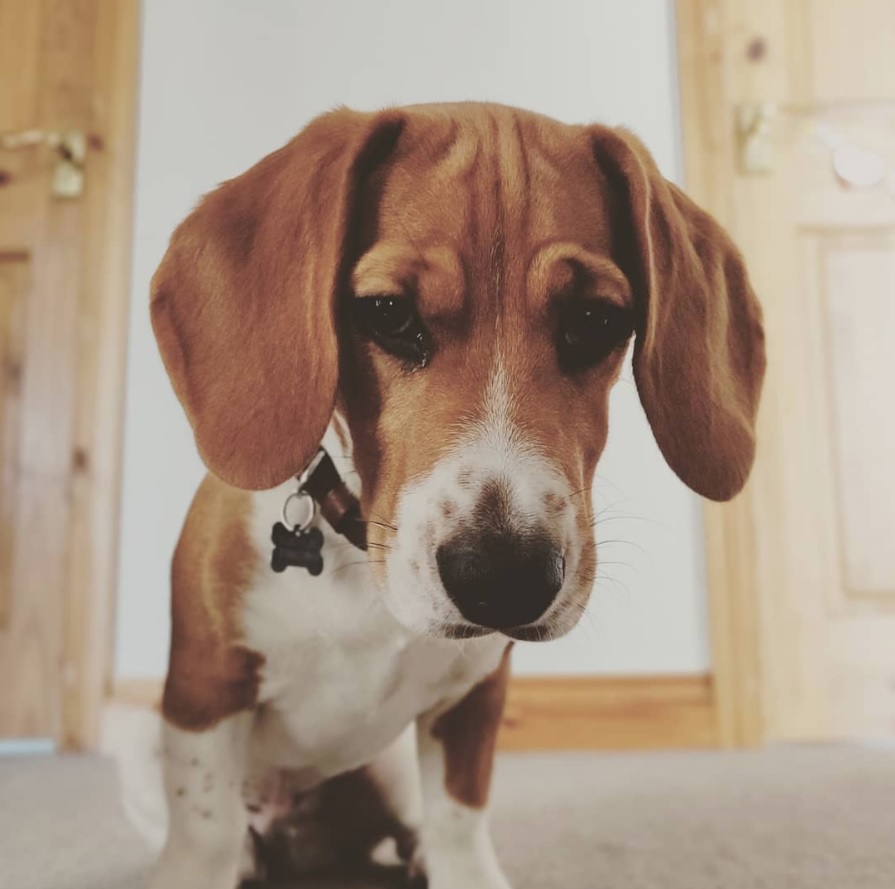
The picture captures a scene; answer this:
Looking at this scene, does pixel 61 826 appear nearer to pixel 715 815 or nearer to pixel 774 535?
pixel 715 815

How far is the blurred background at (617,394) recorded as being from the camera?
6.81 feet

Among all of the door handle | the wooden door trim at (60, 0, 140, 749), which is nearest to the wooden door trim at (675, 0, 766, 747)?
the wooden door trim at (60, 0, 140, 749)

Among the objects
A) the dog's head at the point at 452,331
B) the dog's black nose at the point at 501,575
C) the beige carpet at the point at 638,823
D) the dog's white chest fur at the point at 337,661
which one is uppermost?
the dog's head at the point at 452,331

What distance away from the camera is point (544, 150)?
88 centimetres

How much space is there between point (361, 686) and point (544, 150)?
549 mm

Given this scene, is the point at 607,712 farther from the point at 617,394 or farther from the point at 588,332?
the point at 588,332

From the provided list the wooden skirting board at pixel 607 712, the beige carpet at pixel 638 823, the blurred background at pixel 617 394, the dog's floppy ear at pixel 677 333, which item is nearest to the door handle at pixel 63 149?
the blurred background at pixel 617 394

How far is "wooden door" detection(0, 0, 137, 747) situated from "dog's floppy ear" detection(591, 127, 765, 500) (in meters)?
1.54

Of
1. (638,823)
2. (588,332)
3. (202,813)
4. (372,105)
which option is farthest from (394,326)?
(372,105)

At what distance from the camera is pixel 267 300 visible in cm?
81

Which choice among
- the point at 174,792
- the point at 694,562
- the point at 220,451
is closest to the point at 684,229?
the point at 220,451

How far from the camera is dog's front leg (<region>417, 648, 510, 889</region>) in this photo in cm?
98

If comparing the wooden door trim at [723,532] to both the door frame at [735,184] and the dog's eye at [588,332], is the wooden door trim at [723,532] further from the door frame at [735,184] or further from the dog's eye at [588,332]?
the dog's eye at [588,332]

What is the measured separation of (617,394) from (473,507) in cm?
136
